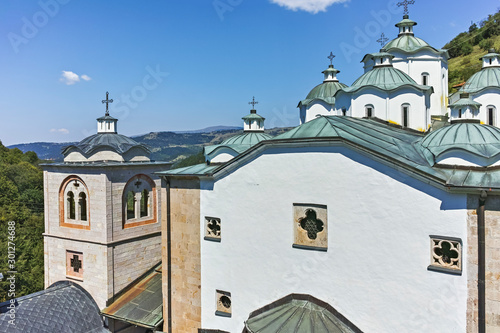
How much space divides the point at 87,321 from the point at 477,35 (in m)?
59.7

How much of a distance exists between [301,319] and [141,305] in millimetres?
5859

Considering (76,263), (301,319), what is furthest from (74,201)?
(301,319)

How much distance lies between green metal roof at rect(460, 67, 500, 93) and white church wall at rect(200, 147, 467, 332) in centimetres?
837

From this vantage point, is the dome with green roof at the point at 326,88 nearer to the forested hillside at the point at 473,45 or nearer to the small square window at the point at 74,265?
the small square window at the point at 74,265

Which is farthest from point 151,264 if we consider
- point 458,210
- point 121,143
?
point 458,210

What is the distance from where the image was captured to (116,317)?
436 inches

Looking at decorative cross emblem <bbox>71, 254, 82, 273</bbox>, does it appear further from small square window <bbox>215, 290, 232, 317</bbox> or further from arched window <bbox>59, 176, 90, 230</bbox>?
small square window <bbox>215, 290, 232, 317</bbox>

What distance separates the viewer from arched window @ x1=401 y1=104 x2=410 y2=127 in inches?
464

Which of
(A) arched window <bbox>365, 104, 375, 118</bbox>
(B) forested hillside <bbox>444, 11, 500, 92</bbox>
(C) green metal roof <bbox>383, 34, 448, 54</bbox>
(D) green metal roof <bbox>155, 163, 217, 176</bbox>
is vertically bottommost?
(D) green metal roof <bbox>155, 163, 217, 176</bbox>

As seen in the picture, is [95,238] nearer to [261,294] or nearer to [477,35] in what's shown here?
[261,294]

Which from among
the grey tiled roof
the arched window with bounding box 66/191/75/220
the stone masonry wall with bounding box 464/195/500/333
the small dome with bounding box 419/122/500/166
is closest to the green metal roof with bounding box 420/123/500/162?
the small dome with bounding box 419/122/500/166

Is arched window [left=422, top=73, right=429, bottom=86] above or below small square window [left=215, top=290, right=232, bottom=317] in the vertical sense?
above

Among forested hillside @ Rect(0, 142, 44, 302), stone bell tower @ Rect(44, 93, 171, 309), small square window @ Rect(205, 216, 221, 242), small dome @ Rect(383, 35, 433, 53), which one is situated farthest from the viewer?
forested hillside @ Rect(0, 142, 44, 302)

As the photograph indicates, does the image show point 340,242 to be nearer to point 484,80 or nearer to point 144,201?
point 144,201
